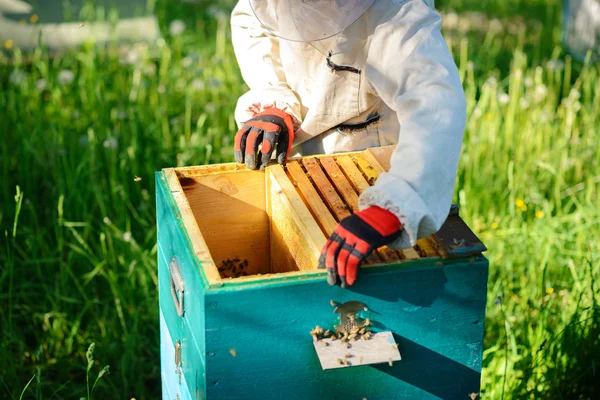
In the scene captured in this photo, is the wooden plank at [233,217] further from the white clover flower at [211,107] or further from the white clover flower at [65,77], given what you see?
the white clover flower at [65,77]

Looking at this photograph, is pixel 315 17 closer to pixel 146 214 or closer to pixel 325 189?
pixel 325 189

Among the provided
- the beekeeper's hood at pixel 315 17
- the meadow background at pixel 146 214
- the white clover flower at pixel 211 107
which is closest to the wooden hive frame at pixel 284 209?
the beekeeper's hood at pixel 315 17

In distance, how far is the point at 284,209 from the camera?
2.02 meters

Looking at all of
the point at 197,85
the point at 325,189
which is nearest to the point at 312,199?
the point at 325,189

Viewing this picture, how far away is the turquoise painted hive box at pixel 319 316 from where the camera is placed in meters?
1.58

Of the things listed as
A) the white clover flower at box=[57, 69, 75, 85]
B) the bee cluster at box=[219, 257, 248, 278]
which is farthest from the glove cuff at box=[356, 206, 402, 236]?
the white clover flower at box=[57, 69, 75, 85]

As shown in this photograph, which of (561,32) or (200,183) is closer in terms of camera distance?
(200,183)

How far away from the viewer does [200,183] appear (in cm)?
209

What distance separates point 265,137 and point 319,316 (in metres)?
0.61

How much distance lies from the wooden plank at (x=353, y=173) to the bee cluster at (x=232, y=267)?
1.33 ft

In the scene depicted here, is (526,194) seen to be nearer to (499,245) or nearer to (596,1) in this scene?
(499,245)

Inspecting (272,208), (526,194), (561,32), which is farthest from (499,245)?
(561,32)

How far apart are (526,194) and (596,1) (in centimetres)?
215

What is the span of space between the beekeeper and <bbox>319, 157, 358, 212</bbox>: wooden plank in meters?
0.12
